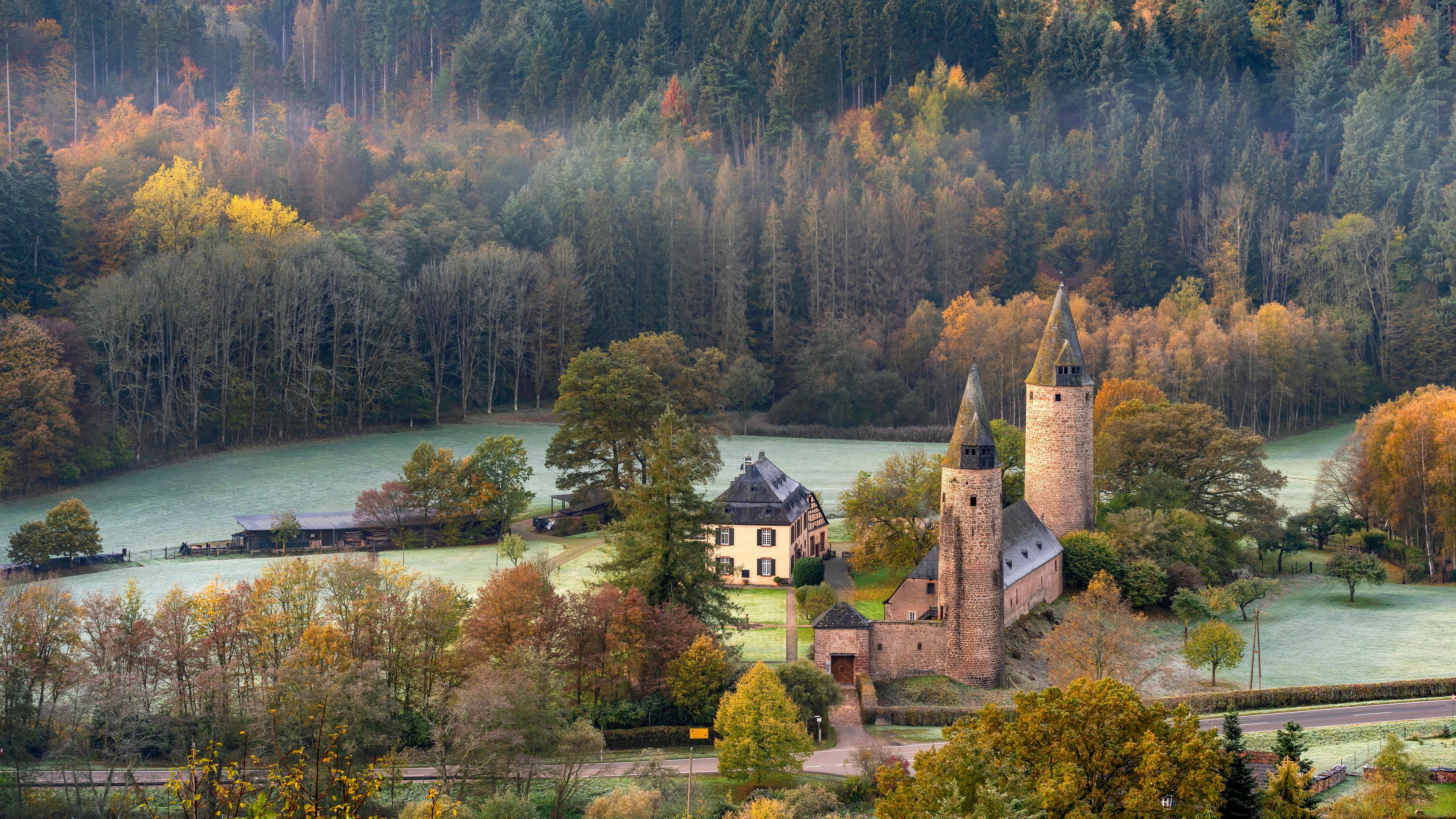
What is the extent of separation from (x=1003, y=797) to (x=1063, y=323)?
115 ft

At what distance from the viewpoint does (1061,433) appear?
64250mm

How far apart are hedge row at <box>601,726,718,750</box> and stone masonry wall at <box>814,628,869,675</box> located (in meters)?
5.33

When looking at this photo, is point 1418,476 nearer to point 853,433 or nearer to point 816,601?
point 816,601

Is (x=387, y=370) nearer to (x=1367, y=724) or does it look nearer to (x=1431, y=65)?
(x=1367, y=724)

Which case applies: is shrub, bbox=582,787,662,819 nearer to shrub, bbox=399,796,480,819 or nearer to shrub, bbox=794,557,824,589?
shrub, bbox=399,796,480,819

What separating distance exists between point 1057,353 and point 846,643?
775 inches

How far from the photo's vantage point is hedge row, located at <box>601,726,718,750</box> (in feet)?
153

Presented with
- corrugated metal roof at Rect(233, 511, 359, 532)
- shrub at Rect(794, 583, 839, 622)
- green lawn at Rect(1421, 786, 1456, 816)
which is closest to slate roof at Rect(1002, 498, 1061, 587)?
shrub at Rect(794, 583, 839, 622)

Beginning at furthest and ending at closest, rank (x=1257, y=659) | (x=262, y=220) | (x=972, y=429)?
(x=262, y=220), (x=1257, y=659), (x=972, y=429)

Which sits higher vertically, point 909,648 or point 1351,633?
point 909,648

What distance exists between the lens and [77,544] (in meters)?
61.9

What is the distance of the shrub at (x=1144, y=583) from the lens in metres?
61.1

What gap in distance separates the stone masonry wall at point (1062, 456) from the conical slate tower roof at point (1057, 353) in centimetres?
33

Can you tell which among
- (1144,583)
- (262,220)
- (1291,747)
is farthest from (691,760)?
(262,220)
